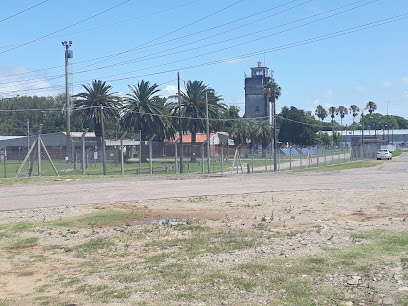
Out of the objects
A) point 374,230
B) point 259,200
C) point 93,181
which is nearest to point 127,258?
point 374,230

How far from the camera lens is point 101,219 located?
13258 mm

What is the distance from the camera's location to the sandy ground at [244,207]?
9.33 m

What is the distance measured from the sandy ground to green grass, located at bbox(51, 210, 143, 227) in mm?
387

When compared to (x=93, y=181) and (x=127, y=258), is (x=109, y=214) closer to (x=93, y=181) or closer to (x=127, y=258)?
(x=127, y=258)

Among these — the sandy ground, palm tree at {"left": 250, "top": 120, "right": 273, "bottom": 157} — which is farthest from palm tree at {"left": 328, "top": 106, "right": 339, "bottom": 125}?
the sandy ground

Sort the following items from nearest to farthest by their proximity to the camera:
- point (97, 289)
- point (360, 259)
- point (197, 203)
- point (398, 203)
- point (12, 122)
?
point (97, 289), point (360, 259), point (398, 203), point (197, 203), point (12, 122)

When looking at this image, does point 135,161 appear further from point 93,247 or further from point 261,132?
point 93,247

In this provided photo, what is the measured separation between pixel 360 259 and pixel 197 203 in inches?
356

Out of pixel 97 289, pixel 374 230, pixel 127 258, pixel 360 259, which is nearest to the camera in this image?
pixel 97 289

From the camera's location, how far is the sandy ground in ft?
30.6

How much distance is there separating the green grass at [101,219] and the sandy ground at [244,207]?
15.2 inches

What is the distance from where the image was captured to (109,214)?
46.2 ft

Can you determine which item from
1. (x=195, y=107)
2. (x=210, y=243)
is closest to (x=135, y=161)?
(x=195, y=107)

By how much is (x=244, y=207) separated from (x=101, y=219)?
4.34 meters
